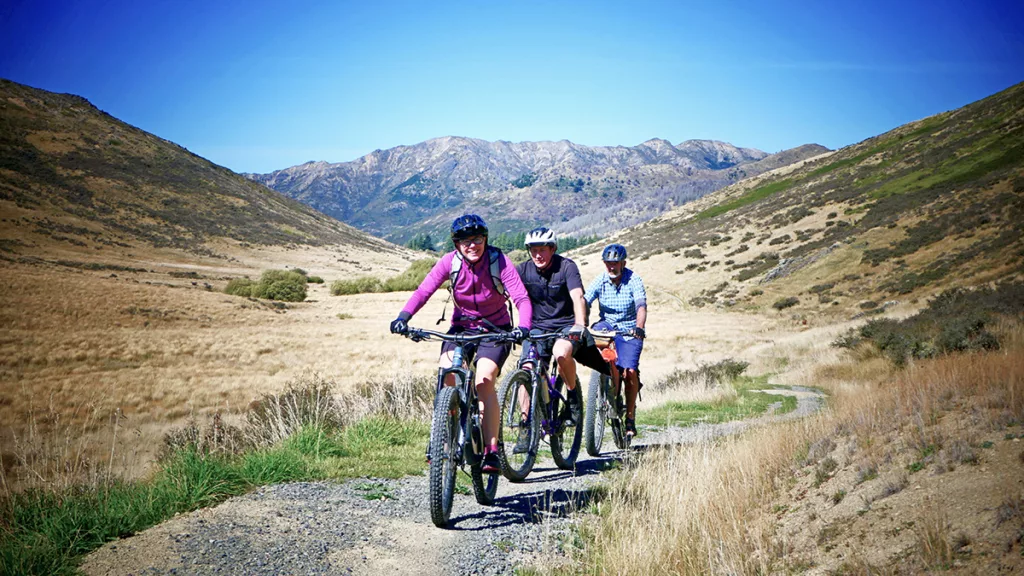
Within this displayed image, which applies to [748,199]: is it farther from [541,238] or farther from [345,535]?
[345,535]

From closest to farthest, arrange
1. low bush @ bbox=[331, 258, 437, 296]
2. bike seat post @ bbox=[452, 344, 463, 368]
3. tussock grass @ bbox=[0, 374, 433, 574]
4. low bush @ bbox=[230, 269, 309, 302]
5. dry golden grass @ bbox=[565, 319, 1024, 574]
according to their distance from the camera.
A: dry golden grass @ bbox=[565, 319, 1024, 574], tussock grass @ bbox=[0, 374, 433, 574], bike seat post @ bbox=[452, 344, 463, 368], low bush @ bbox=[230, 269, 309, 302], low bush @ bbox=[331, 258, 437, 296]

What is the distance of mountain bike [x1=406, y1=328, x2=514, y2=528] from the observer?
518cm

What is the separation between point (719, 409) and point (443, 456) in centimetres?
1048

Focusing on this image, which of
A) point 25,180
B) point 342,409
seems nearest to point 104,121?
point 25,180

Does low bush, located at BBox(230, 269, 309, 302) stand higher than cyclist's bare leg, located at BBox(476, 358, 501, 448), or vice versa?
low bush, located at BBox(230, 269, 309, 302)

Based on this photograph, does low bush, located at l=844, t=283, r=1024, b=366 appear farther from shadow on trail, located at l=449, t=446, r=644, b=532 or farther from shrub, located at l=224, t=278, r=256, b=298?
shrub, located at l=224, t=278, r=256, b=298

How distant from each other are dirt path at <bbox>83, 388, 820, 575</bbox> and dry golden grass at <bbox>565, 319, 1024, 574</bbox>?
2.23 feet

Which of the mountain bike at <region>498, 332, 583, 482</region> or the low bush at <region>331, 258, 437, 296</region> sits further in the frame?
the low bush at <region>331, 258, 437, 296</region>

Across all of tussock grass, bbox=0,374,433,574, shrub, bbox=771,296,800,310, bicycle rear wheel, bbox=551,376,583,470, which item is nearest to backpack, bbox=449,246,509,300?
bicycle rear wheel, bbox=551,376,583,470

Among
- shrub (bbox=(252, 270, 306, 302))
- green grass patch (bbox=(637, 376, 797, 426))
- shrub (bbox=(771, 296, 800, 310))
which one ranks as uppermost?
shrub (bbox=(252, 270, 306, 302))

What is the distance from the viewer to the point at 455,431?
5367 mm

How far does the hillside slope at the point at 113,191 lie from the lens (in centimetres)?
9344

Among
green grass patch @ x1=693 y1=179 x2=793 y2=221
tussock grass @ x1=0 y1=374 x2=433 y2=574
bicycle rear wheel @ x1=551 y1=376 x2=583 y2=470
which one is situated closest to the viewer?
tussock grass @ x1=0 y1=374 x2=433 y2=574

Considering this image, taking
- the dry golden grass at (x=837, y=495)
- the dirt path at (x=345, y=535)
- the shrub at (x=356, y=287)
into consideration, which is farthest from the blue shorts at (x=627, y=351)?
the shrub at (x=356, y=287)
